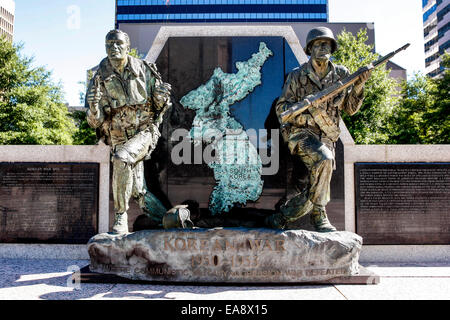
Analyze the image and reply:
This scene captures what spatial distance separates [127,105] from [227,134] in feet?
6.00

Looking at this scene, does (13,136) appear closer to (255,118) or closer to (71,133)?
(71,133)

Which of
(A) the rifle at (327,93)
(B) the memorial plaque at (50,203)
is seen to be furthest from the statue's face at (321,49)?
(B) the memorial plaque at (50,203)

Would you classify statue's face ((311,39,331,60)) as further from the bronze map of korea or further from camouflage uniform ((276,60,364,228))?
the bronze map of korea

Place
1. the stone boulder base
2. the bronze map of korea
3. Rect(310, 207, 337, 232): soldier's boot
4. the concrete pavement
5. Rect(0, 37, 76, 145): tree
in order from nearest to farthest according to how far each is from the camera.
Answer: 1. the concrete pavement
2. the stone boulder base
3. Rect(310, 207, 337, 232): soldier's boot
4. the bronze map of korea
5. Rect(0, 37, 76, 145): tree

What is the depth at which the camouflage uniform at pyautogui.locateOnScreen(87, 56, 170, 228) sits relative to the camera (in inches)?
199

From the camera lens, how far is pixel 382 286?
4.54 m

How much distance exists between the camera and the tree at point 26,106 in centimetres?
1788

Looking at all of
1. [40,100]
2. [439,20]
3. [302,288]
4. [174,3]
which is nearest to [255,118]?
[302,288]

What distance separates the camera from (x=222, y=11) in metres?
56.2

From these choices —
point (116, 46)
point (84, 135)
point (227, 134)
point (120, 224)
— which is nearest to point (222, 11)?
point (84, 135)

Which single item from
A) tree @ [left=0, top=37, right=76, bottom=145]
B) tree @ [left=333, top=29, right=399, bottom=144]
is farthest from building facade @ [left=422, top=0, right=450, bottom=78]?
tree @ [left=0, top=37, right=76, bottom=145]

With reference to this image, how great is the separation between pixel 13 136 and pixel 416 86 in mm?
21046

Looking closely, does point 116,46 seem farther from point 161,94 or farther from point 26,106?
point 26,106

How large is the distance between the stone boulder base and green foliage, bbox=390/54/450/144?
14.3 m
